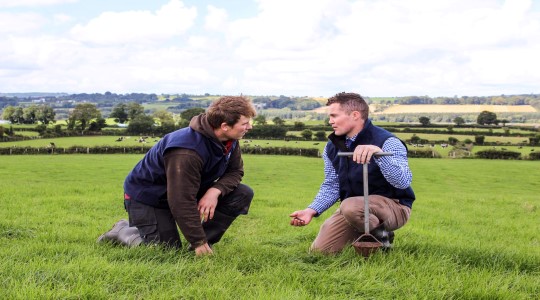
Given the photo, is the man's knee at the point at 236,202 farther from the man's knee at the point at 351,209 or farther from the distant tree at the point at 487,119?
the distant tree at the point at 487,119

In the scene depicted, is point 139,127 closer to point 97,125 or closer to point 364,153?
point 97,125

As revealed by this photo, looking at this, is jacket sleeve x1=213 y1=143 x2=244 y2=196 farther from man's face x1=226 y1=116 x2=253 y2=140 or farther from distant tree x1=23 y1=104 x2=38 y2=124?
distant tree x1=23 y1=104 x2=38 y2=124

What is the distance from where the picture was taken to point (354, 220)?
5.71 metres

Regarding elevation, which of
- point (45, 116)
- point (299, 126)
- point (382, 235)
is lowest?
point (299, 126)

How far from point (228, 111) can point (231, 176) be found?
1.01 m

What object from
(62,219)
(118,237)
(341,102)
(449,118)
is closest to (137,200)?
(118,237)

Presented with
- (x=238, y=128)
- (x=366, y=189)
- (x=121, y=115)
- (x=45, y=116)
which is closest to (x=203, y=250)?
(x=238, y=128)

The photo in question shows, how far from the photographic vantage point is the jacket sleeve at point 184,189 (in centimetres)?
532

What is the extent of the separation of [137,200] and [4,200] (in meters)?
7.31

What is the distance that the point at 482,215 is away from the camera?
14344mm

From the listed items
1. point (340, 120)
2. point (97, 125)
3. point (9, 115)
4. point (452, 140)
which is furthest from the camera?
point (9, 115)

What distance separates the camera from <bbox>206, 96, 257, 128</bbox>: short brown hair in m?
5.49

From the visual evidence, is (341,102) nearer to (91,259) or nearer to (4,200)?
(91,259)

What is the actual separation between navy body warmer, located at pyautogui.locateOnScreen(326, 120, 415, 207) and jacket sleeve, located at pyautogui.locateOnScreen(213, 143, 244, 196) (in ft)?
3.86
